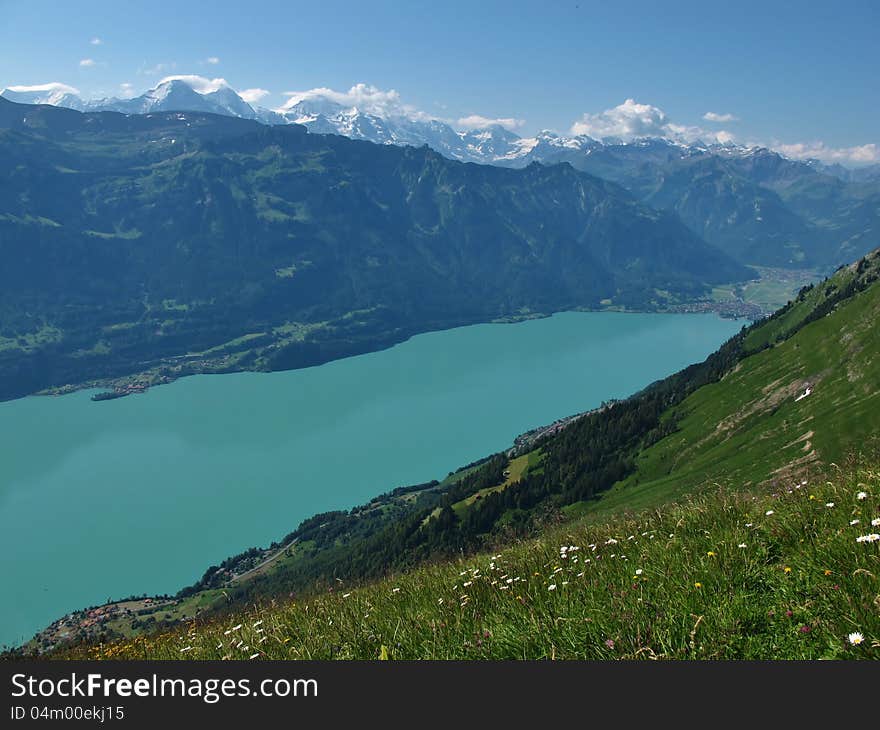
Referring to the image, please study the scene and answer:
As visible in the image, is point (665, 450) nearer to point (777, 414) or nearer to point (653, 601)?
point (777, 414)

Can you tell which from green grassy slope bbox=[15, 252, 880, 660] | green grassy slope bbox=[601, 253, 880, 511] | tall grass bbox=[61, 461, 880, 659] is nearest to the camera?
tall grass bbox=[61, 461, 880, 659]

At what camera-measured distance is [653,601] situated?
5.54 metres

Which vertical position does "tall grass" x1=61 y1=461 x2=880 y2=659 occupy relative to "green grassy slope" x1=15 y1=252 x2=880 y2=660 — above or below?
above

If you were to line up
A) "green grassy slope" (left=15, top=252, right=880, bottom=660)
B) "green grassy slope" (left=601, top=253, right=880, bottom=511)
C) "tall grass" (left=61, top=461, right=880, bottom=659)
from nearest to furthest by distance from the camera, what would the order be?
1. "tall grass" (left=61, top=461, right=880, bottom=659)
2. "green grassy slope" (left=601, top=253, right=880, bottom=511)
3. "green grassy slope" (left=15, top=252, right=880, bottom=660)

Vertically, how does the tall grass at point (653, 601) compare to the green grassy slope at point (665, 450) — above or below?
above

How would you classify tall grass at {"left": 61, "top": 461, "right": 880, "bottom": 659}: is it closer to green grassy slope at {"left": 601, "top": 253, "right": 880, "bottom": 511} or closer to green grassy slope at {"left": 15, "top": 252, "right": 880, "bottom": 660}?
green grassy slope at {"left": 15, "top": 252, "right": 880, "bottom": 660}

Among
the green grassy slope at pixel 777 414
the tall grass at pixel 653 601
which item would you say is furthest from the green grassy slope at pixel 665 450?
the tall grass at pixel 653 601

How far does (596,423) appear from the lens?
5910 inches

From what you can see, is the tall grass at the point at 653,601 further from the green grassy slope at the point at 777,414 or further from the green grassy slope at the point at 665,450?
the green grassy slope at the point at 777,414

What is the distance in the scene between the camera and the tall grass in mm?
4738

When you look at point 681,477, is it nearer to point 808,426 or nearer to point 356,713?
point 808,426

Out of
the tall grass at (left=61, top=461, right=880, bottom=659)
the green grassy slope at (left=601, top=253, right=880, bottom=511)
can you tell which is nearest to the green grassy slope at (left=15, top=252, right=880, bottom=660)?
the green grassy slope at (left=601, top=253, right=880, bottom=511)

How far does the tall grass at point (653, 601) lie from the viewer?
474 cm

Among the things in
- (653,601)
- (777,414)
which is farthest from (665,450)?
(653,601)
